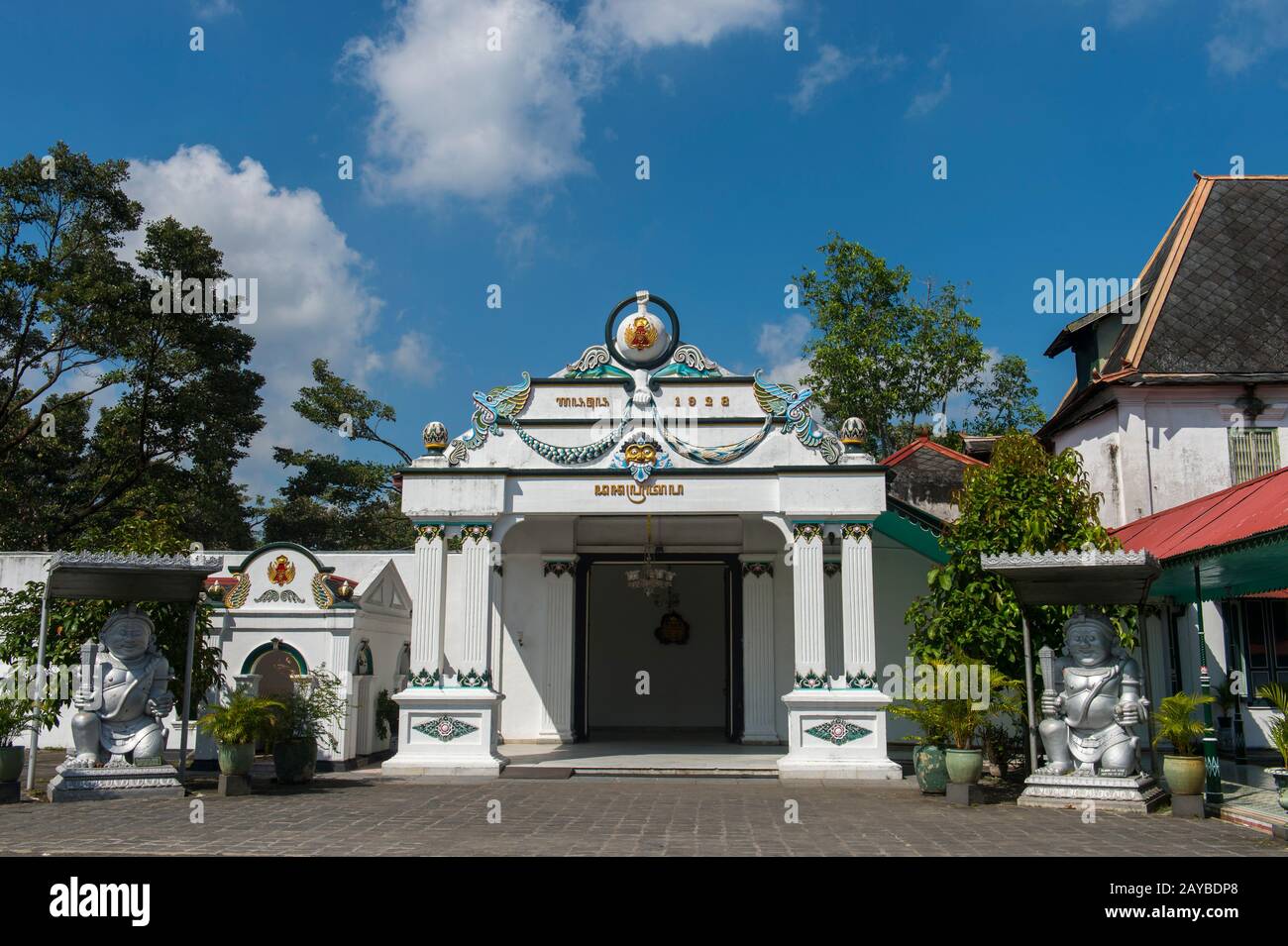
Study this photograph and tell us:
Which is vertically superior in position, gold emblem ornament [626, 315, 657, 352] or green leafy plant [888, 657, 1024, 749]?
gold emblem ornament [626, 315, 657, 352]

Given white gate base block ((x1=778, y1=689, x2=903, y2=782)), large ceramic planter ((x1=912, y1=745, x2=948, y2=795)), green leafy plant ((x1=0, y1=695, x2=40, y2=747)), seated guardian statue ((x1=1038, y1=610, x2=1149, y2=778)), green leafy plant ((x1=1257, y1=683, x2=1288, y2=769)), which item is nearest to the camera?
green leafy plant ((x1=1257, y1=683, x2=1288, y2=769))

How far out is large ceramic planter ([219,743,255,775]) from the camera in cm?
1155

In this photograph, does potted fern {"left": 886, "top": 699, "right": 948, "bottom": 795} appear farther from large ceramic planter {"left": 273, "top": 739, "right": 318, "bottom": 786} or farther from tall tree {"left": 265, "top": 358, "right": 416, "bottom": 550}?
tall tree {"left": 265, "top": 358, "right": 416, "bottom": 550}

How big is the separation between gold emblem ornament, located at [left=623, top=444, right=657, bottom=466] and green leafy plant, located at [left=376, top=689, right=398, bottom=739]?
5.55 metres

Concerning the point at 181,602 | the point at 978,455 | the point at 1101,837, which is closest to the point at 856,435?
the point at 1101,837

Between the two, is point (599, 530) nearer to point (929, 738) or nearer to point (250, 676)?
point (250, 676)

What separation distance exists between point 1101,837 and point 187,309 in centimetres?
2161

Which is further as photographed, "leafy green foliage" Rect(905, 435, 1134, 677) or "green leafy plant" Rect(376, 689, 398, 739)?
"green leafy plant" Rect(376, 689, 398, 739)

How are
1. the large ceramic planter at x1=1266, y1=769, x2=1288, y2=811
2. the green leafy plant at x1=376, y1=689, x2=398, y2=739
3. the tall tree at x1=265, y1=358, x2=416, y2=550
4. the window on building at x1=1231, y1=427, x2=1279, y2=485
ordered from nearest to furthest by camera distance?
1. the large ceramic planter at x1=1266, y1=769, x2=1288, y2=811
2. the green leafy plant at x1=376, y1=689, x2=398, y2=739
3. the window on building at x1=1231, y1=427, x2=1279, y2=485
4. the tall tree at x1=265, y1=358, x2=416, y2=550

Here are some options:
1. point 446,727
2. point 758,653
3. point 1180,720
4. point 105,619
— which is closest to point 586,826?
point 446,727

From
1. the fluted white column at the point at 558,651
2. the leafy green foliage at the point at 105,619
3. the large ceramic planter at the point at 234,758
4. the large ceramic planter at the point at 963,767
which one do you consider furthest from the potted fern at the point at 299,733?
the large ceramic planter at the point at 963,767

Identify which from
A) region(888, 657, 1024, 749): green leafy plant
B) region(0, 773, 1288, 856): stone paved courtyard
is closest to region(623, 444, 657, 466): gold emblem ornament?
region(0, 773, 1288, 856): stone paved courtyard

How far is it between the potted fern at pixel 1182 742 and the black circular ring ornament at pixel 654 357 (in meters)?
7.78

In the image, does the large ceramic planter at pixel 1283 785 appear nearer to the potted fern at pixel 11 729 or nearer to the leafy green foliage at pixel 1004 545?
the leafy green foliage at pixel 1004 545
